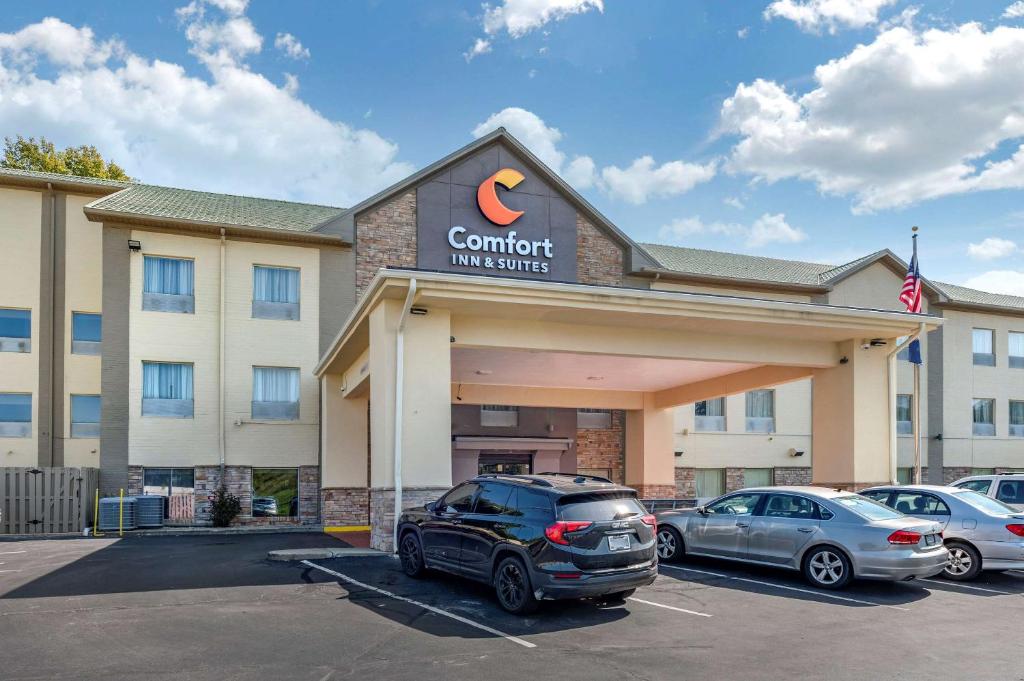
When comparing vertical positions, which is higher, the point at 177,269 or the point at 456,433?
the point at 177,269

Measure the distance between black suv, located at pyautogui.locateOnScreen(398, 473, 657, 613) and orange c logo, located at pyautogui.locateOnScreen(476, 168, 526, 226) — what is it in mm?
16193

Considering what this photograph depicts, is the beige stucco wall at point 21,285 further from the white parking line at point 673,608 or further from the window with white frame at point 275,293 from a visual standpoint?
the white parking line at point 673,608

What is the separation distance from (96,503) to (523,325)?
1457 cm

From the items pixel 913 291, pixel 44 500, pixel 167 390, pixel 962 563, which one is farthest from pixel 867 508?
pixel 44 500

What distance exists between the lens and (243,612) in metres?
8.96

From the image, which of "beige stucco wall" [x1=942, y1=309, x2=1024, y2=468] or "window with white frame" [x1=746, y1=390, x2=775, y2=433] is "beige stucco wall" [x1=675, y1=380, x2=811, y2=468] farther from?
"beige stucco wall" [x1=942, y1=309, x2=1024, y2=468]

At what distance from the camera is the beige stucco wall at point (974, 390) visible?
31922 millimetres

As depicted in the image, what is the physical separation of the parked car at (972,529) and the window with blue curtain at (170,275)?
1970 cm

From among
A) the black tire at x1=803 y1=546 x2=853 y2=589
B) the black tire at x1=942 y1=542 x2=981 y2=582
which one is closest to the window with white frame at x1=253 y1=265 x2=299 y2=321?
the black tire at x1=803 y1=546 x2=853 y2=589

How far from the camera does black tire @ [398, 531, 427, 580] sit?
35.7 ft

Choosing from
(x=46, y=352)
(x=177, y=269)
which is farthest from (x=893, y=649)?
(x=46, y=352)

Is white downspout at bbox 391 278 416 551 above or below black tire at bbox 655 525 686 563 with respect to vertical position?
above

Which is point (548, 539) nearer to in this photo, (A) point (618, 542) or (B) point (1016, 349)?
(A) point (618, 542)

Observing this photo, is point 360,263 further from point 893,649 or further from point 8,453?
point 893,649
